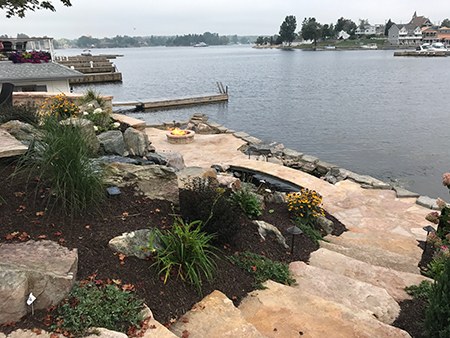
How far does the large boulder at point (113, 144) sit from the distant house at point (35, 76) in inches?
404

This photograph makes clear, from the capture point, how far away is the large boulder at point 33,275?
110 inches

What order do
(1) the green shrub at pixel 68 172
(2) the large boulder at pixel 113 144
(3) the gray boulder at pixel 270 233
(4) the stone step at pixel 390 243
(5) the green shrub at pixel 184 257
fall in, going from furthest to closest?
(2) the large boulder at pixel 113 144 → (4) the stone step at pixel 390 243 → (3) the gray boulder at pixel 270 233 → (1) the green shrub at pixel 68 172 → (5) the green shrub at pixel 184 257

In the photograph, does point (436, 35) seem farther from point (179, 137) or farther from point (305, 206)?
point (305, 206)

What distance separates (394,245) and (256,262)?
12.7ft

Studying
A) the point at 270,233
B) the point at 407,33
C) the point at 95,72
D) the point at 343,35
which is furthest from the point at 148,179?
the point at 343,35

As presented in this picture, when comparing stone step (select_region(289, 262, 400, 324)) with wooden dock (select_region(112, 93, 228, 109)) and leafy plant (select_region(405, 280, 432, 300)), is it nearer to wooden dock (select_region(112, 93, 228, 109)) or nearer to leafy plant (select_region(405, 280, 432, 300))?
leafy plant (select_region(405, 280, 432, 300))

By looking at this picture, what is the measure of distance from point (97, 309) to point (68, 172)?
193 centimetres

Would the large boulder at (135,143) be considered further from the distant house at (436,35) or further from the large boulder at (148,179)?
the distant house at (436,35)

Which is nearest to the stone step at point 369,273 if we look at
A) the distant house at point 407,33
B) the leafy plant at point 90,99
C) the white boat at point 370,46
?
the leafy plant at point 90,99

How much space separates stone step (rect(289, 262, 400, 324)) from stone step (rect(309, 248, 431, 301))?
0.40m

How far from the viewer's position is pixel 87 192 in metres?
4.50

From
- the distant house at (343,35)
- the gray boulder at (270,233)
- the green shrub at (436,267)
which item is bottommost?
the green shrub at (436,267)

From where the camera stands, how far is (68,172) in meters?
4.21

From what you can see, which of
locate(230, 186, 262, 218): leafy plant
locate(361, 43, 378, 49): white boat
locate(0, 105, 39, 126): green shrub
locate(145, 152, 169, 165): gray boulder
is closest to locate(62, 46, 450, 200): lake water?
locate(230, 186, 262, 218): leafy plant
